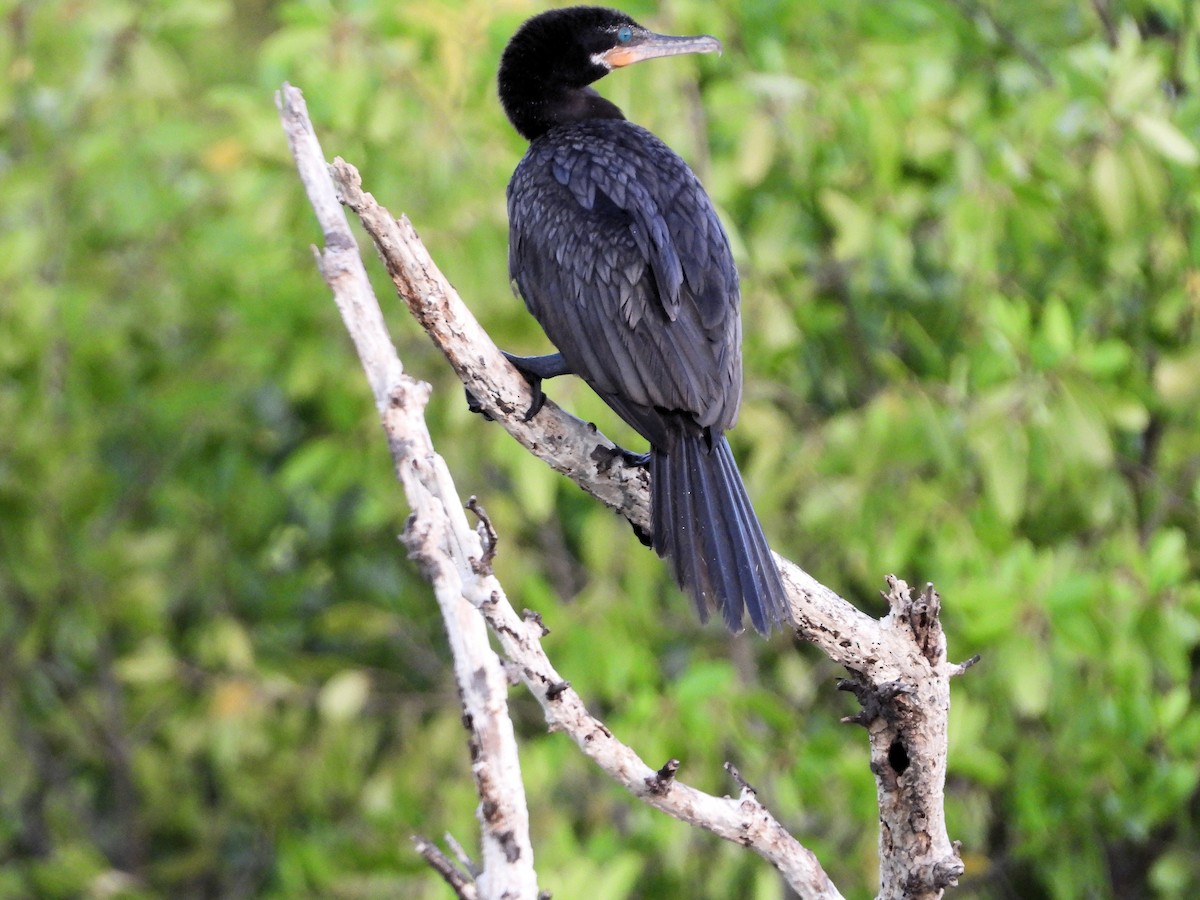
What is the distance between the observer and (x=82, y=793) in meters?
6.00

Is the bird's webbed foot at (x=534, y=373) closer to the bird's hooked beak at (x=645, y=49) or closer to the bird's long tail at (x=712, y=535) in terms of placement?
the bird's long tail at (x=712, y=535)

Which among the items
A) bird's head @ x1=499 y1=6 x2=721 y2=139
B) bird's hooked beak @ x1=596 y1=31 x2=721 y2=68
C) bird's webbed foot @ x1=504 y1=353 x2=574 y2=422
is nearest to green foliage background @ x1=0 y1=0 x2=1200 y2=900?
bird's head @ x1=499 y1=6 x2=721 y2=139

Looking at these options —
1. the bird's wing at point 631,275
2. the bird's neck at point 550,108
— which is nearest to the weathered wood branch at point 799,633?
the bird's wing at point 631,275

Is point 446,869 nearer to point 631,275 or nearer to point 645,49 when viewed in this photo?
point 631,275

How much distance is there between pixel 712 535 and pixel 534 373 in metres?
0.45

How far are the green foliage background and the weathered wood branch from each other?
3.86 ft

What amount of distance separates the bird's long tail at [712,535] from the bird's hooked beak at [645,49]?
3.47 ft

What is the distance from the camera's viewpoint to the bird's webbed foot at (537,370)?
2.48 meters

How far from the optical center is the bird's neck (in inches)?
130

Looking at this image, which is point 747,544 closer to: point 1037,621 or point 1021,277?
point 1037,621

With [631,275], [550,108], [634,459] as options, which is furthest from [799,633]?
[550,108]

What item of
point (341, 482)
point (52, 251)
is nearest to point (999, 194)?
point (341, 482)

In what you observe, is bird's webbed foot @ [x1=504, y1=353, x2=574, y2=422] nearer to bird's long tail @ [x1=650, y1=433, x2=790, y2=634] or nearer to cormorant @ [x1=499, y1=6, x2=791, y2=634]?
cormorant @ [x1=499, y1=6, x2=791, y2=634]

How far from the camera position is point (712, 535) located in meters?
2.36
